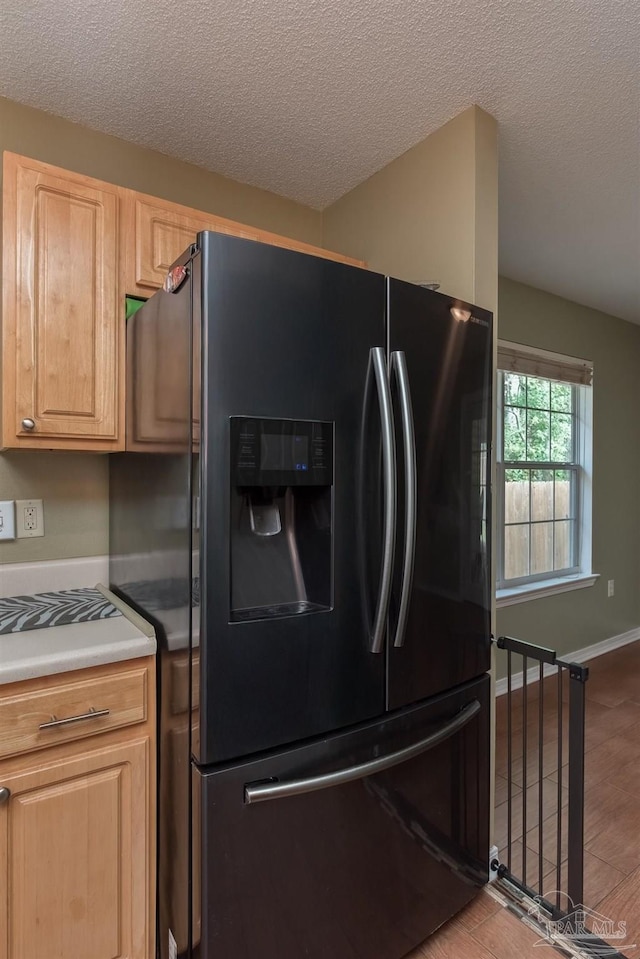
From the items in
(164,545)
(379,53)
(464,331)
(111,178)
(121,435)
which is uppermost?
(379,53)

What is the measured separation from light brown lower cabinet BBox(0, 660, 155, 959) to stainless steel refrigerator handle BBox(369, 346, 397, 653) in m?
0.58

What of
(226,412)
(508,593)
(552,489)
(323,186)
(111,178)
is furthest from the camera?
(552,489)

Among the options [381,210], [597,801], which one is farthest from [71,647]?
[597,801]

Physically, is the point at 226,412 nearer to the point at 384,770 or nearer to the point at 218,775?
the point at 218,775

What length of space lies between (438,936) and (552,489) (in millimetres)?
2810

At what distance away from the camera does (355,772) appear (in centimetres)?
122

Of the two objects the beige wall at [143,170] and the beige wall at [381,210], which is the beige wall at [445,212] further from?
the beige wall at [143,170]

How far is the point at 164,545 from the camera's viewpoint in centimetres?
128

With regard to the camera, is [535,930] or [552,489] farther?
[552,489]

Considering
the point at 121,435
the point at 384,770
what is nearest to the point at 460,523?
the point at 384,770

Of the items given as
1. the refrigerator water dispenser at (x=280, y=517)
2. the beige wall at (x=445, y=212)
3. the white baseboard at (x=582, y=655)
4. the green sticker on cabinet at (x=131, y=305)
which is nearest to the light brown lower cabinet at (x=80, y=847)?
the refrigerator water dispenser at (x=280, y=517)

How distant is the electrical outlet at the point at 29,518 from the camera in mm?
1700

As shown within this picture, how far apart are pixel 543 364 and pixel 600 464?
1026 mm

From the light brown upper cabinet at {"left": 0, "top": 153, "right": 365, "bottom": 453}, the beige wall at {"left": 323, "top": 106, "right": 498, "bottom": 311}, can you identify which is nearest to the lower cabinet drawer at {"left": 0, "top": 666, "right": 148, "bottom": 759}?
the light brown upper cabinet at {"left": 0, "top": 153, "right": 365, "bottom": 453}
